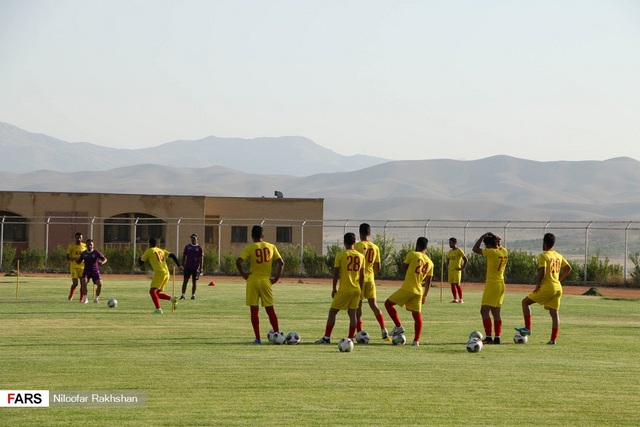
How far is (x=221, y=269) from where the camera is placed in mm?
57344

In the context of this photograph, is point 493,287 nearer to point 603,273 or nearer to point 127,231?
point 603,273

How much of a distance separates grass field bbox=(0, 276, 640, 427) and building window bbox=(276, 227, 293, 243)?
147 feet

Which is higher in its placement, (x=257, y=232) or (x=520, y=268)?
(x=257, y=232)

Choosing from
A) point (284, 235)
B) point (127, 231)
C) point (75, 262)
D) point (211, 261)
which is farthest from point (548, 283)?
point (127, 231)

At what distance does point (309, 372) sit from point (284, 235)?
56862mm

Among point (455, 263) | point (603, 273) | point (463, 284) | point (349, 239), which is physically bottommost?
point (463, 284)

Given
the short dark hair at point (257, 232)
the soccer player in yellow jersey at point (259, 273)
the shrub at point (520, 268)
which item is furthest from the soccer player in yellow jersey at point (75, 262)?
the shrub at point (520, 268)

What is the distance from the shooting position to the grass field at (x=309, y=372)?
12.7 metres

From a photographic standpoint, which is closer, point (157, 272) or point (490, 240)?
point (490, 240)

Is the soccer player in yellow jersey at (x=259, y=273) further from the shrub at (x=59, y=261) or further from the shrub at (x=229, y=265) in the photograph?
the shrub at (x=59, y=261)

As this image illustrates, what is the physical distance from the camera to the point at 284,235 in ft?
240

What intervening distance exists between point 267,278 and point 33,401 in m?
7.75

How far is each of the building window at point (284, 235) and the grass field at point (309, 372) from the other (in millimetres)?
44769

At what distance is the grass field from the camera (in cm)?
1266
